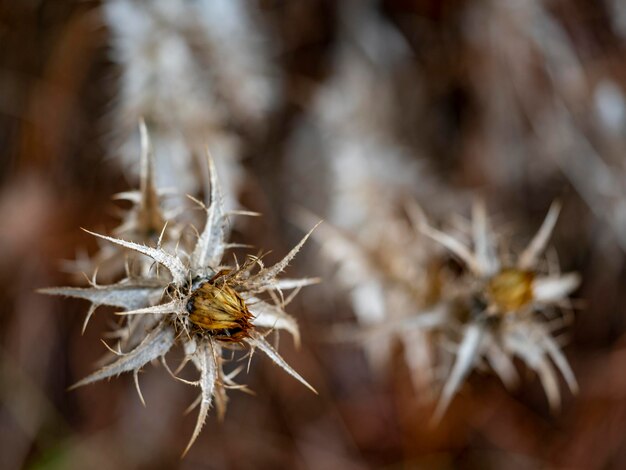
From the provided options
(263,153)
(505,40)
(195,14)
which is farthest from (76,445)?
(505,40)

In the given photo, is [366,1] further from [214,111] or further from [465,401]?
[465,401]

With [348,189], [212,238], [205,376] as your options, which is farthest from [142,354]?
[348,189]

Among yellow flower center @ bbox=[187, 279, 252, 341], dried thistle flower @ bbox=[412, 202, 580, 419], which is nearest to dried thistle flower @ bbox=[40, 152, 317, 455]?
yellow flower center @ bbox=[187, 279, 252, 341]

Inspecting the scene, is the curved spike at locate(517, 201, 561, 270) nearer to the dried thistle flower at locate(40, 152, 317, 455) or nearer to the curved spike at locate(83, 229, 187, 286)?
the dried thistle flower at locate(40, 152, 317, 455)

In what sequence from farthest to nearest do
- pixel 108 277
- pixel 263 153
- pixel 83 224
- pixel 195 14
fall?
1. pixel 263 153
2. pixel 83 224
3. pixel 195 14
4. pixel 108 277

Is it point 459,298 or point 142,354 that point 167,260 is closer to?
point 142,354
